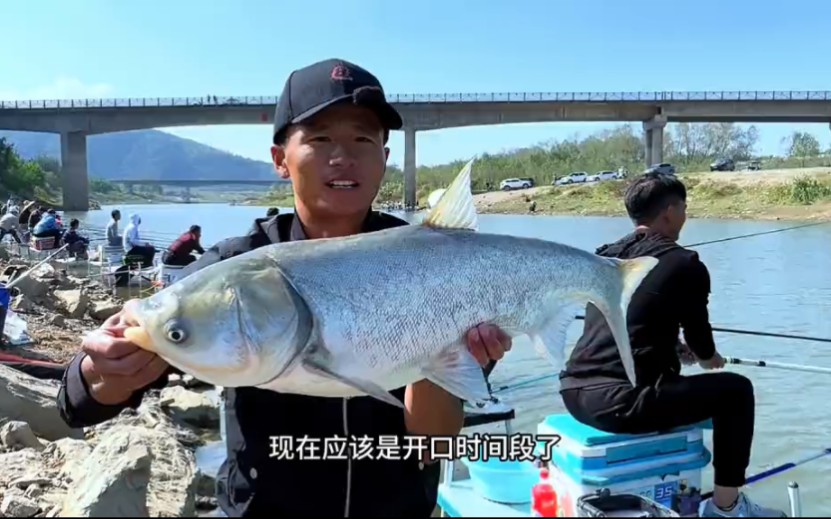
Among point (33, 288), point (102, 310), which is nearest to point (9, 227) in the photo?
point (33, 288)

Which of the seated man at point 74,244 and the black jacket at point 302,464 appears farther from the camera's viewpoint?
the seated man at point 74,244

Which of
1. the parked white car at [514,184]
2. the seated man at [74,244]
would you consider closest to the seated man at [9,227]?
the seated man at [74,244]

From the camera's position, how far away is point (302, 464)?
6.68ft

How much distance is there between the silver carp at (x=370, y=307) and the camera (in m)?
1.72

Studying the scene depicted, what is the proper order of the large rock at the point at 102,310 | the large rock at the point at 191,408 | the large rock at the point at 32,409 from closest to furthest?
the large rock at the point at 32,409, the large rock at the point at 191,408, the large rock at the point at 102,310

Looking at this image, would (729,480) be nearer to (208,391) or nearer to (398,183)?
(208,391)

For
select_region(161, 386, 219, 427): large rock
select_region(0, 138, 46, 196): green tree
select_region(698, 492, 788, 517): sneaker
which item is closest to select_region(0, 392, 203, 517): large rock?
select_region(161, 386, 219, 427): large rock

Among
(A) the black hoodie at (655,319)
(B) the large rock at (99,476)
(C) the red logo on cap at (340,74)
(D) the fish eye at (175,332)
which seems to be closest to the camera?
(D) the fish eye at (175,332)

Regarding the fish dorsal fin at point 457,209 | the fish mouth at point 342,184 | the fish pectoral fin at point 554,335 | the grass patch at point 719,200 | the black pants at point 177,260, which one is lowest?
the fish pectoral fin at point 554,335

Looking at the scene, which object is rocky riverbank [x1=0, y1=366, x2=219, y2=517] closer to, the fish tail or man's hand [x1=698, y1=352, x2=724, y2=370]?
the fish tail

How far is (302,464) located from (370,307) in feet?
1.73

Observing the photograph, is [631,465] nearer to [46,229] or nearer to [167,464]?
[167,464]

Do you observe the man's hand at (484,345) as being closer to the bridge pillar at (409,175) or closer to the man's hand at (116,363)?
the man's hand at (116,363)

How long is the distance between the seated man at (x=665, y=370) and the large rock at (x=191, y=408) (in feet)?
15.1
